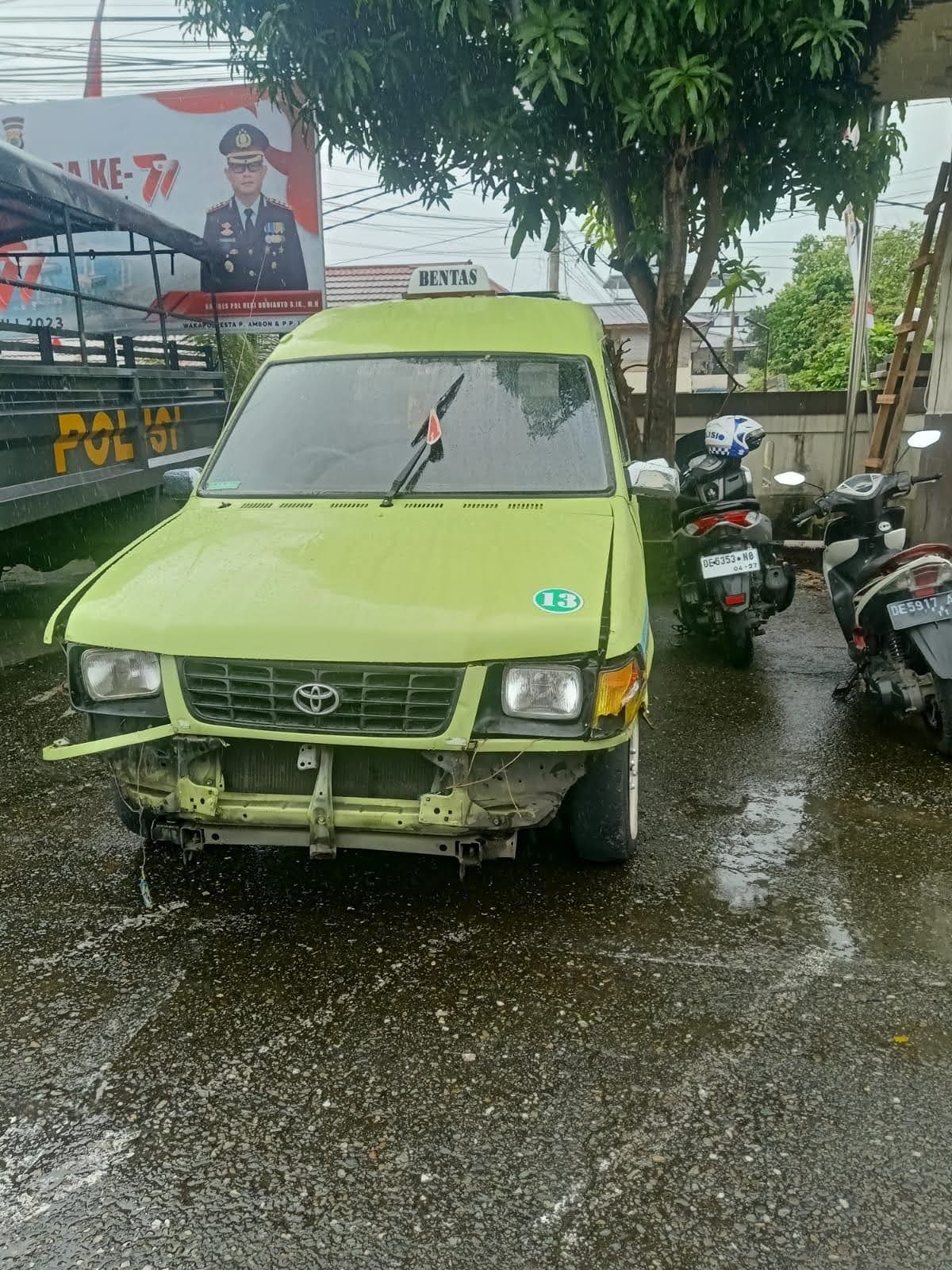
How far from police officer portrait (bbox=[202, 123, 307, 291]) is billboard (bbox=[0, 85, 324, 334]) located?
0.01 m

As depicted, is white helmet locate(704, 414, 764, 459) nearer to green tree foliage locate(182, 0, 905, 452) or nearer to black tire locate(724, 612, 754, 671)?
black tire locate(724, 612, 754, 671)

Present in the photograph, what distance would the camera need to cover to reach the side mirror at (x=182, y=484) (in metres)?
4.25

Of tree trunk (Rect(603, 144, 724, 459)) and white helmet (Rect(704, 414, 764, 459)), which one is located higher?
tree trunk (Rect(603, 144, 724, 459))

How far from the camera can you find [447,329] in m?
4.56

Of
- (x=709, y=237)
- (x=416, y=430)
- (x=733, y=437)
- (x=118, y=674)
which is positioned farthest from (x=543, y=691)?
(x=709, y=237)

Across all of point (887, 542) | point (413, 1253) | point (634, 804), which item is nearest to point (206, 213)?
point (887, 542)

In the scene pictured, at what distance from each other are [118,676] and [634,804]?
185 centimetres

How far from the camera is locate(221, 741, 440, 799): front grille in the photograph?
2.98 metres

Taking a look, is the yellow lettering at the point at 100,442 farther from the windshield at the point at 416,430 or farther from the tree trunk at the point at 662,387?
the tree trunk at the point at 662,387

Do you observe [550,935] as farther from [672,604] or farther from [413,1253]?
[672,604]

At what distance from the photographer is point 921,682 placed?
470cm

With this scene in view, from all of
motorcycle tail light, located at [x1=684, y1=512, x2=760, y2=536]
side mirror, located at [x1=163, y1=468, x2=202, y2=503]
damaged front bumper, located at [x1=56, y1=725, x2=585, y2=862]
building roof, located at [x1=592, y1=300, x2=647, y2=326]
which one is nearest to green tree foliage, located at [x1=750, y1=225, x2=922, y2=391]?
building roof, located at [x1=592, y1=300, x2=647, y2=326]

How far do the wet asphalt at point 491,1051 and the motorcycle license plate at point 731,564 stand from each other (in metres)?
1.83

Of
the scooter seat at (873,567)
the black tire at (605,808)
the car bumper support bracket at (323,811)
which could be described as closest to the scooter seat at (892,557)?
the scooter seat at (873,567)
